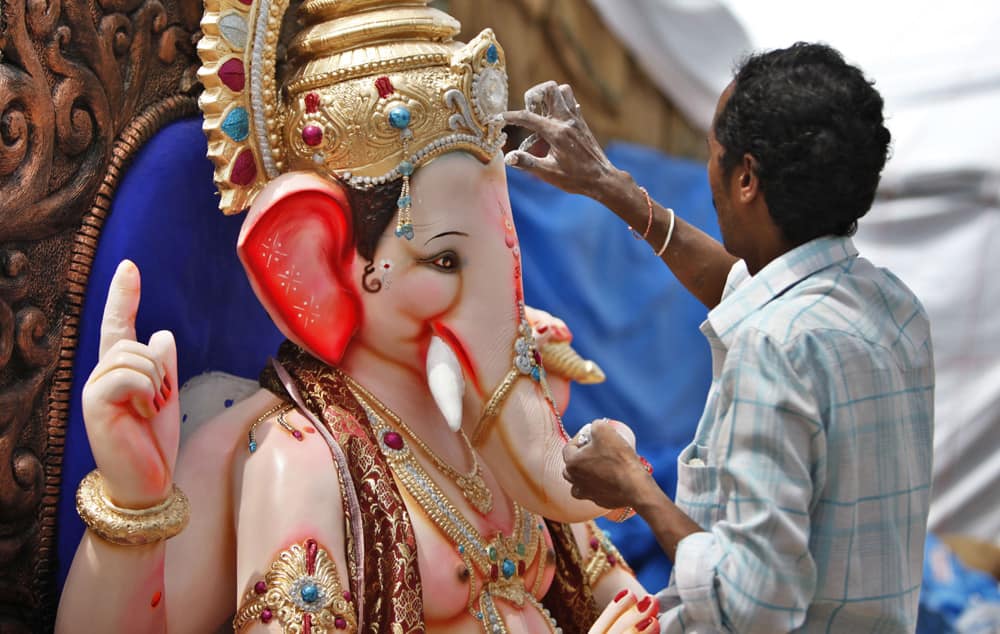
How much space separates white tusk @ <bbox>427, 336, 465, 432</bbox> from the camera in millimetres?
1558

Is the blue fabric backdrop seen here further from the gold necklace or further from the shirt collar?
the shirt collar

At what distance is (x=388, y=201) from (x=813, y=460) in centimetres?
62

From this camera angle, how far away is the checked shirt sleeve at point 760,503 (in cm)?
117

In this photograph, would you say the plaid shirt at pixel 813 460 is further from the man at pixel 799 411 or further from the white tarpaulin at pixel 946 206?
the white tarpaulin at pixel 946 206

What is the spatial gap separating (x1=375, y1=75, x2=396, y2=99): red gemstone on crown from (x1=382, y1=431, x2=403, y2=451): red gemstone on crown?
0.41m

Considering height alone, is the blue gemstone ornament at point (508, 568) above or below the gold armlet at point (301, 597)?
above

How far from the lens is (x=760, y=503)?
46.1 inches

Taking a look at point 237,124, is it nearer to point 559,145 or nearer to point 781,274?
point 559,145

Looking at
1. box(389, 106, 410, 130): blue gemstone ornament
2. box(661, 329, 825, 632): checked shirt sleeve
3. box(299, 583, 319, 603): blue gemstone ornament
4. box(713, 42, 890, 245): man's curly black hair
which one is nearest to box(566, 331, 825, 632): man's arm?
box(661, 329, 825, 632): checked shirt sleeve

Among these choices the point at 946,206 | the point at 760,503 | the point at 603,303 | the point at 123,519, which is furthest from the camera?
the point at 946,206

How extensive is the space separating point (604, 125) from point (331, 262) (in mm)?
1881

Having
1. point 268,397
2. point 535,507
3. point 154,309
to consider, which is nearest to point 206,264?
point 154,309

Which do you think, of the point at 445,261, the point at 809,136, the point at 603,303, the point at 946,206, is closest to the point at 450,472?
the point at 445,261

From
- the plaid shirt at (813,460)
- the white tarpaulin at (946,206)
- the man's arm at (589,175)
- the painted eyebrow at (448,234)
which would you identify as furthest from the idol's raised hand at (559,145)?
the white tarpaulin at (946,206)
